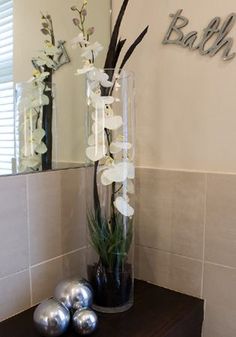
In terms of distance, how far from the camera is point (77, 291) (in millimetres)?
883

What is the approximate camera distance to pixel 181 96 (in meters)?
1.05

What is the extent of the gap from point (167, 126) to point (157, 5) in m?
→ 0.41

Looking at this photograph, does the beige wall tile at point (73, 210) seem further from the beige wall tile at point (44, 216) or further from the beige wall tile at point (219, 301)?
the beige wall tile at point (219, 301)

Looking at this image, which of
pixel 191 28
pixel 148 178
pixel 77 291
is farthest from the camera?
pixel 148 178

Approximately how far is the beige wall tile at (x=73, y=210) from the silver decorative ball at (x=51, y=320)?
28 centimetres

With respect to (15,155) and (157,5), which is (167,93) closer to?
(157,5)

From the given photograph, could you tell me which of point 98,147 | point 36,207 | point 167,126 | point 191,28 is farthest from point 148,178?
point 191,28

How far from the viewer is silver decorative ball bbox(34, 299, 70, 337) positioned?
790mm

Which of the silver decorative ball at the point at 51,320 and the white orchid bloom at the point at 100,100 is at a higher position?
the white orchid bloom at the point at 100,100

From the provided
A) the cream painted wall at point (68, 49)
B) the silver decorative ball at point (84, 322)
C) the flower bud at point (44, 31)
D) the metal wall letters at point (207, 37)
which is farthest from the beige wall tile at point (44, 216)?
the metal wall letters at point (207, 37)

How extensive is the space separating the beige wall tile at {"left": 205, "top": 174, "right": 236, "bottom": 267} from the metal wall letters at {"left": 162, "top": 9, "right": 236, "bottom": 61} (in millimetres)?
375

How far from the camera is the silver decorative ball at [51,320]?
2.59ft

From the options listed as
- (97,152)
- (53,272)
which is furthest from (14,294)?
(97,152)

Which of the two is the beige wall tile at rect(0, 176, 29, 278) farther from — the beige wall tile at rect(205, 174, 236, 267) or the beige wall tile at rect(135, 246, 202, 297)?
the beige wall tile at rect(205, 174, 236, 267)
